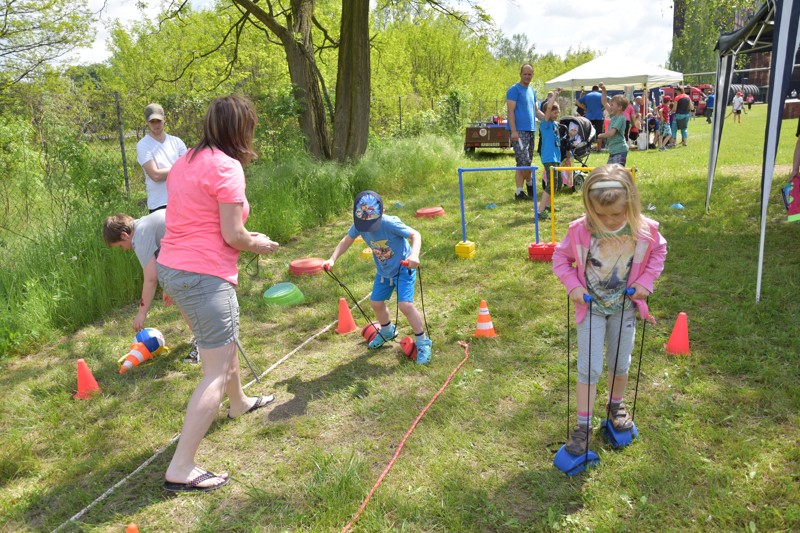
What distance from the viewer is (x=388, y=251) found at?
13.8ft

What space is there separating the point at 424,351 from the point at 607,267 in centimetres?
187

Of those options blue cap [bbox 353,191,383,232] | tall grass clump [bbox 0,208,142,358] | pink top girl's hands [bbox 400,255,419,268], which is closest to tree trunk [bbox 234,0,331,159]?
tall grass clump [bbox 0,208,142,358]

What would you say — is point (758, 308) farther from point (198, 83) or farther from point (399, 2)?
point (198, 83)

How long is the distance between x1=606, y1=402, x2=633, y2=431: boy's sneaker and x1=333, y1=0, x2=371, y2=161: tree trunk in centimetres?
963

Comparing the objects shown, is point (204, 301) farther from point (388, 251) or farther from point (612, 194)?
point (612, 194)

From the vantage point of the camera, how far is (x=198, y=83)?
69.5 ft

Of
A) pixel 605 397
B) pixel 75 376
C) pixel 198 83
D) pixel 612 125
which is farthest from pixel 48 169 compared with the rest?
pixel 198 83

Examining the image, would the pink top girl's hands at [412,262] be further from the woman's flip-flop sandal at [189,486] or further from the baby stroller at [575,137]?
the baby stroller at [575,137]

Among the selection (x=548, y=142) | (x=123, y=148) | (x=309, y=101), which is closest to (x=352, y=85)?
(x=309, y=101)

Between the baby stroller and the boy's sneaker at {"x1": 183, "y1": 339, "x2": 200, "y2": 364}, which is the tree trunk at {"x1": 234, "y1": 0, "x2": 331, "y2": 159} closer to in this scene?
the baby stroller

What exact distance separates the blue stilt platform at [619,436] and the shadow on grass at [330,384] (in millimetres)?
1678

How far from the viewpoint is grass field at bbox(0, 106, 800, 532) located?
106 inches

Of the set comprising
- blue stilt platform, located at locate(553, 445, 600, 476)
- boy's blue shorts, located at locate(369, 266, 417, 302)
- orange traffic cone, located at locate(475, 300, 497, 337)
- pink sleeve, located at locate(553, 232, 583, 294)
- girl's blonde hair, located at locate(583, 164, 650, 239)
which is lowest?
blue stilt platform, located at locate(553, 445, 600, 476)

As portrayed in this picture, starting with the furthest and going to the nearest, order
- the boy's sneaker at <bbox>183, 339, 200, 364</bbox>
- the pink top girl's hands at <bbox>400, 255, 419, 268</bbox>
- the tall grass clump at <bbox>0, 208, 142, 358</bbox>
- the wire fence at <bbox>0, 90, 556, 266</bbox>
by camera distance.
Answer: the wire fence at <bbox>0, 90, 556, 266</bbox>
the tall grass clump at <bbox>0, 208, 142, 358</bbox>
the boy's sneaker at <bbox>183, 339, 200, 364</bbox>
the pink top girl's hands at <bbox>400, 255, 419, 268</bbox>
